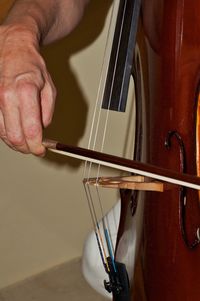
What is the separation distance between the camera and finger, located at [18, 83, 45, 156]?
22.2 inches

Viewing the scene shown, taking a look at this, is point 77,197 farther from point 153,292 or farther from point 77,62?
point 153,292

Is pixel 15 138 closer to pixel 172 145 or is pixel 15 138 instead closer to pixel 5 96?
pixel 5 96

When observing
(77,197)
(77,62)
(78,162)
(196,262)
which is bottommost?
(77,197)

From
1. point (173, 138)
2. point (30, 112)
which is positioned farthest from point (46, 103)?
point (173, 138)

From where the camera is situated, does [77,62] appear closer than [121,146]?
Yes

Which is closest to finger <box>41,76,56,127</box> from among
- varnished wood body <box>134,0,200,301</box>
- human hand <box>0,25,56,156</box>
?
human hand <box>0,25,56,156</box>

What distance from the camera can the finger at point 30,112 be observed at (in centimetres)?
56

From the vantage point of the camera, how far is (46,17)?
0.77 metres

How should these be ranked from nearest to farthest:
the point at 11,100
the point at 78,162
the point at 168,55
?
the point at 11,100, the point at 168,55, the point at 78,162

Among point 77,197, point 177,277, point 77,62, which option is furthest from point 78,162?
point 177,277

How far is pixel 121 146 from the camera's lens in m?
1.51

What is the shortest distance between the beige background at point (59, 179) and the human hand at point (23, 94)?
0.70m

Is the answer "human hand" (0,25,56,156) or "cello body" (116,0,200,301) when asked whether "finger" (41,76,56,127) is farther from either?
"cello body" (116,0,200,301)

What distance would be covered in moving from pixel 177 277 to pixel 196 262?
38mm
